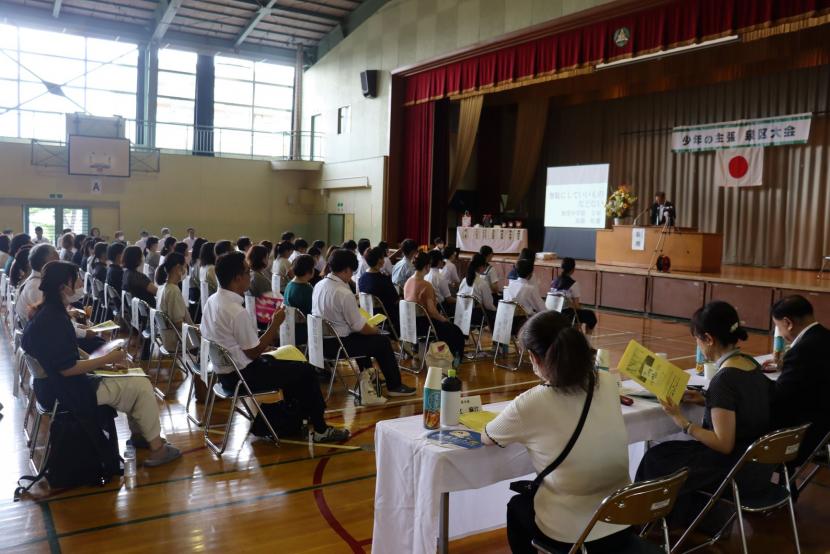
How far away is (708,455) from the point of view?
2.70 meters

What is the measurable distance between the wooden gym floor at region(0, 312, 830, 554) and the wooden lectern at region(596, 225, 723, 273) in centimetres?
667

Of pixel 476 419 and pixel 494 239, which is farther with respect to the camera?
pixel 494 239

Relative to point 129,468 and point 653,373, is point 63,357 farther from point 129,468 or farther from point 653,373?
point 653,373

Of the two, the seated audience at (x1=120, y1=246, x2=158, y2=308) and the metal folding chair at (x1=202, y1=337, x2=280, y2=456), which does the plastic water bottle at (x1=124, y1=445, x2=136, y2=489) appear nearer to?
the metal folding chair at (x1=202, y1=337, x2=280, y2=456)

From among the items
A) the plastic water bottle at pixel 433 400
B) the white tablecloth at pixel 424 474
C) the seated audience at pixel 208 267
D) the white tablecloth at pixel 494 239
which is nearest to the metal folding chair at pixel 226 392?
the white tablecloth at pixel 424 474

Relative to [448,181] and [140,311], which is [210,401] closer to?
[140,311]

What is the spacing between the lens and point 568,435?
209 centimetres

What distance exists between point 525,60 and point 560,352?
33.9ft

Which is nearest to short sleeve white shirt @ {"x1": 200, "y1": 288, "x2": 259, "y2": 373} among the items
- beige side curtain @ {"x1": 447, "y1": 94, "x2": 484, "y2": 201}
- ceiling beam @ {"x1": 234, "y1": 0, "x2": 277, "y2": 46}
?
beige side curtain @ {"x1": 447, "y1": 94, "x2": 484, "y2": 201}

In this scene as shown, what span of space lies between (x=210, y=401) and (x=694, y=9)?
785 centimetres

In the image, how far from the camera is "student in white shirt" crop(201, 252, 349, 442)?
13.3 feet

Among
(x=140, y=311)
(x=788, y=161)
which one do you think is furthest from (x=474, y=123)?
(x=140, y=311)

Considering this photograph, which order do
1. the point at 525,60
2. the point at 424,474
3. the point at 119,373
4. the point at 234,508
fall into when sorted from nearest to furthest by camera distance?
the point at 424,474 → the point at 234,508 → the point at 119,373 → the point at 525,60

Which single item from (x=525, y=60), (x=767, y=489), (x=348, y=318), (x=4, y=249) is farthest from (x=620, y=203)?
(x=4, y=249)
